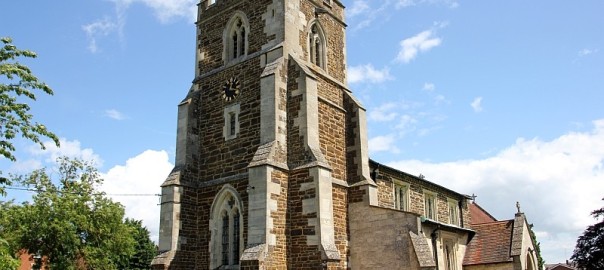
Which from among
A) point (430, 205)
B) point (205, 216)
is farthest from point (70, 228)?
point (430, 205)

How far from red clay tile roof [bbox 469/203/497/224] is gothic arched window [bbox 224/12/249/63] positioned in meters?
20.7

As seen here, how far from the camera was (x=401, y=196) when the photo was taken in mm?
26188

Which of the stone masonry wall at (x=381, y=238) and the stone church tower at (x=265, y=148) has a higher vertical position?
the stone church tower at (x=265, y=148)

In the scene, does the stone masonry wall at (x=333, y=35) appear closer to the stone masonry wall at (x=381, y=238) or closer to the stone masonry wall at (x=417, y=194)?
the stone masonry wall at (x=417, y=194)

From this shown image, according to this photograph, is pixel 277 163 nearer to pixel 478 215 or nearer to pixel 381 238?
pixel 381 238

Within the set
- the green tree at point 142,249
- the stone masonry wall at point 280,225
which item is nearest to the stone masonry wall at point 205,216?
the stone masonry wall at point 280,225

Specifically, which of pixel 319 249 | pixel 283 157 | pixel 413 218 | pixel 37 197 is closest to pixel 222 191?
pixel 283 157

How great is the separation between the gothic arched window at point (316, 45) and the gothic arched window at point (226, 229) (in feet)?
22.5

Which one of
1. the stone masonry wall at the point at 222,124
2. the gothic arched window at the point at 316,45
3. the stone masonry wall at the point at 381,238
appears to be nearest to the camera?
the stone masonry wall at the point at 381,238

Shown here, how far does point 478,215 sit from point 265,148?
23.1 m

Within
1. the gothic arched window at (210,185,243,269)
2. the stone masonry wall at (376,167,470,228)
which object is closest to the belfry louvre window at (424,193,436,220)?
the stone masonry wall at (376,167,470,228)

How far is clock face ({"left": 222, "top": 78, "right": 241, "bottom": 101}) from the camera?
71.6 ft

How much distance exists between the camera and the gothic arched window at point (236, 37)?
2270 centimetres

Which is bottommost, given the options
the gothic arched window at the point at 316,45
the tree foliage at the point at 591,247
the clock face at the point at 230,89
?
the tree foliage at the point at 591,247
